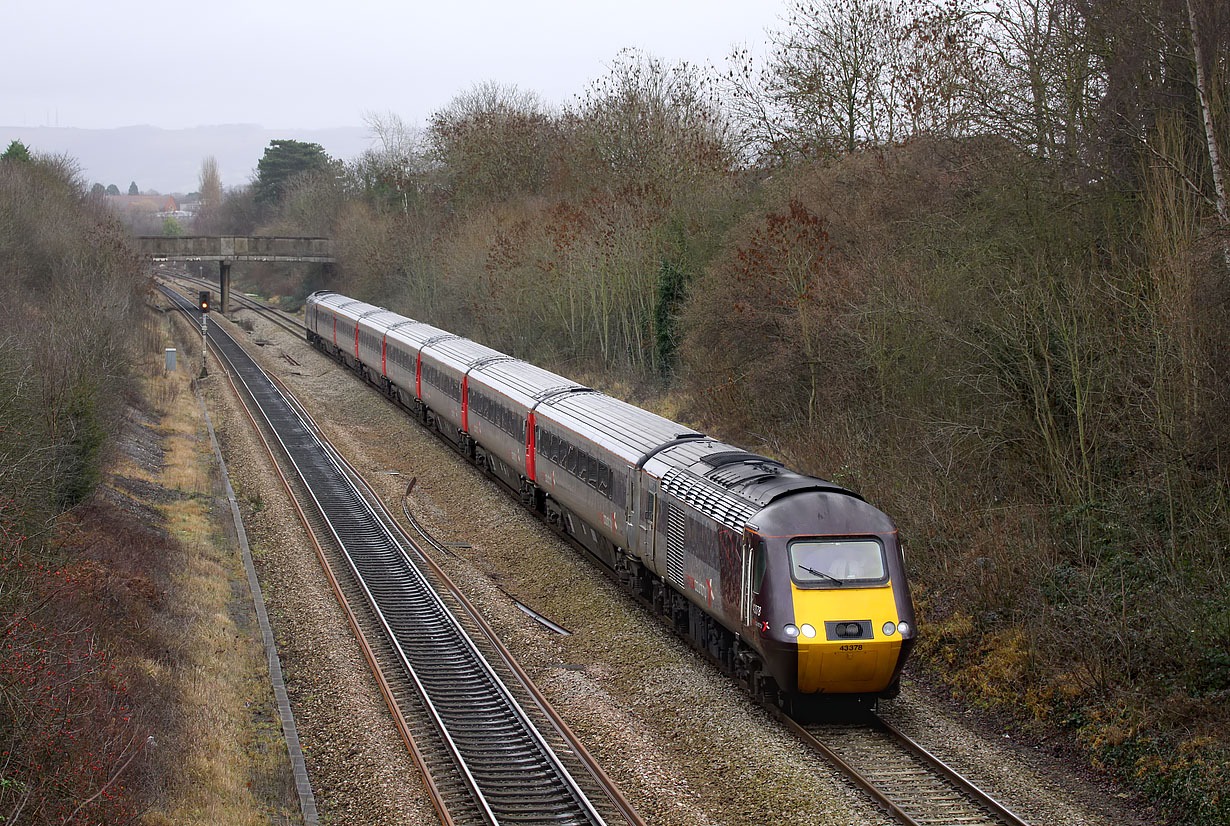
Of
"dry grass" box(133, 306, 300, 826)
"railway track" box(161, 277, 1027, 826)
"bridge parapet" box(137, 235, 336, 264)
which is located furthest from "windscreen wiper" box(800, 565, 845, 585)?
"bridge parapet" box(137, 235, 336, 264)

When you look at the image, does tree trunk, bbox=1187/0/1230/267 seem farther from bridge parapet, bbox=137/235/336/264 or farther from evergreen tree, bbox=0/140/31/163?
bridge parapet, bbox=137/235/336/264

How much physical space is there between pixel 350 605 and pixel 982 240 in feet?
39.4

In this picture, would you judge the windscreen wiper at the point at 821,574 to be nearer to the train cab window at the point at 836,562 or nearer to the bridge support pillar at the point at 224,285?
the train cab window at the point at 836,562

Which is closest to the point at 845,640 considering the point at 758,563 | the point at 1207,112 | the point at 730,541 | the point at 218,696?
the point at 758,563

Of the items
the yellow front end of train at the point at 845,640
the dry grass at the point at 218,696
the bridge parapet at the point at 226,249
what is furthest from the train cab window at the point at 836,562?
the bridge parapet at the point at 226,249

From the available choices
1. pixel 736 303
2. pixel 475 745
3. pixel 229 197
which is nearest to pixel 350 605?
pixel 475 745

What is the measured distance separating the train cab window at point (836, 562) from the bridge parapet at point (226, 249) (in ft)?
198

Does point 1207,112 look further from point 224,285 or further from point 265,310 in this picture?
point 265,310

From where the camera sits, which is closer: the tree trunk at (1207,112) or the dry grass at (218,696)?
the dry grass at (218,696)

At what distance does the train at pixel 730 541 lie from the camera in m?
11.4

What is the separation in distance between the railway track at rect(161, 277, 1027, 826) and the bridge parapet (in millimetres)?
61013

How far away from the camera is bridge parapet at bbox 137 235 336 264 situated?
214 ft

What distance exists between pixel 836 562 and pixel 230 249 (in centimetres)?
6174

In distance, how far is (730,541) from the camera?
40.9 ft
